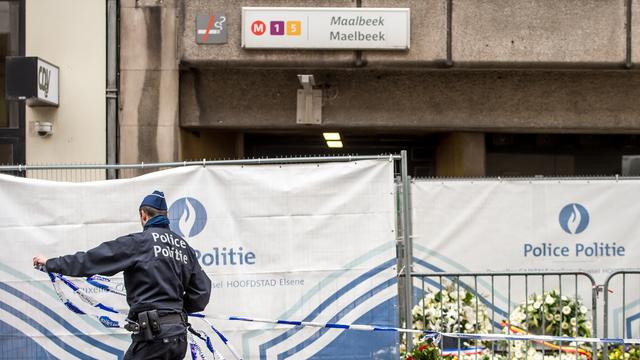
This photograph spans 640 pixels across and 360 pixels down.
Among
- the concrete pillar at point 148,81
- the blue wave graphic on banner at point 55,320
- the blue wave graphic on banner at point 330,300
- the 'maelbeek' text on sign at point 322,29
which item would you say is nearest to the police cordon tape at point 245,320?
the blue wave graphic on banner at point 330,300

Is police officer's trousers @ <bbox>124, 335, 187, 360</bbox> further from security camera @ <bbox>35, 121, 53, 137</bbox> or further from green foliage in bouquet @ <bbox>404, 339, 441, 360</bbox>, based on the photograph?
security camera @ <bbox>35, 121, 53, 137</bbox>

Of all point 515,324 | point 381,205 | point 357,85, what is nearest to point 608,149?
point 357,85

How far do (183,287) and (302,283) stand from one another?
1526 millimetres

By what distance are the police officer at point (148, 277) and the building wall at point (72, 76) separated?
21.6 feet

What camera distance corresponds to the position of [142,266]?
7.02 metres

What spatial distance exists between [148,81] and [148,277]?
6.94 meters

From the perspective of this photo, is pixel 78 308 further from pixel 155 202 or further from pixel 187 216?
pixel 155 202

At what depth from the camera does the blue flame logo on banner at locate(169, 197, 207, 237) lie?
8.68 meters

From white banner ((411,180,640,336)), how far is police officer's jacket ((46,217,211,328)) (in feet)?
16.8

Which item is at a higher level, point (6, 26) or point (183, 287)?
point (6, 26)

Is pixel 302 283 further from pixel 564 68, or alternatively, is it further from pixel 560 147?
pixel 560 147

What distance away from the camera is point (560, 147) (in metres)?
16.4

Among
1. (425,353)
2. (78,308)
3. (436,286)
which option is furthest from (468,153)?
(78,308)

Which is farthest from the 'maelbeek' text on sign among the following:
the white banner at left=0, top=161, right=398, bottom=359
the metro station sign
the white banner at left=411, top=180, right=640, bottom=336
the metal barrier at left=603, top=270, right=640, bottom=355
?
the white banner at left=0, top=161, right=398, bottom=359
